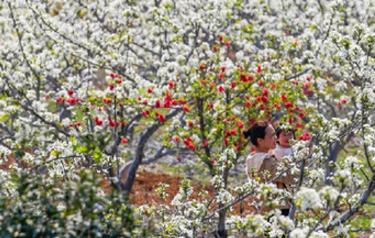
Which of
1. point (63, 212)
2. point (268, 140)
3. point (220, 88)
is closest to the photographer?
point (63, 212)

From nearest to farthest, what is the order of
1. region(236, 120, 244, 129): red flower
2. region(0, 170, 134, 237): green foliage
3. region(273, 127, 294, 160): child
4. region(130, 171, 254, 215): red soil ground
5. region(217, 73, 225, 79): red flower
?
region(0, 170, 134, 237): green foliage, region(273, 127, 294, 160): child, region(236, 120, 244, 129): red flower, region(217, 73, 225, 79): red flower, region(130, 171, 254, 215): red soil ground

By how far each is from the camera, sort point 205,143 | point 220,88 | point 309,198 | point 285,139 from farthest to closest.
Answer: point 220,88, point 205,143, point 285,139, point 309,198

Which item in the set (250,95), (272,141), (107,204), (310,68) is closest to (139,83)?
(250,95)

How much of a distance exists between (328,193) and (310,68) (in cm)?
975

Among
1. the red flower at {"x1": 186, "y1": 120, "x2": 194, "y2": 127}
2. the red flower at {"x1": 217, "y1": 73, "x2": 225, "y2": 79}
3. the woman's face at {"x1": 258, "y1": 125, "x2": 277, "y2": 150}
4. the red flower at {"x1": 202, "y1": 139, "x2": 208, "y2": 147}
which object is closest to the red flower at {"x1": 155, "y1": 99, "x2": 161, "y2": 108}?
the red flower at {"x1": 186, "y1": 120, "x2": 194, "y2": 127}

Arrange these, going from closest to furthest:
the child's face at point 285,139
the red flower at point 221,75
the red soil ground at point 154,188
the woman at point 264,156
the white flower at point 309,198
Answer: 1. the white flower at point 309,198
2. the woman at point 264,156
3. the child's face at point 285,139
4. the red flower at point 221,75
5. the red soil ground at point 154,188

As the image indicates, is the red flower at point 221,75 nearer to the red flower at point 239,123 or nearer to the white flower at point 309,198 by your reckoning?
the red flower at point 239,123

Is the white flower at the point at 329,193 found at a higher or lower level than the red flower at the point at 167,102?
lower

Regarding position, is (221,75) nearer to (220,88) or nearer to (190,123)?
(220,88)

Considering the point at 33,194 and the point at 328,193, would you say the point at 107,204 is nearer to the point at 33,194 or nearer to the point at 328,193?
the point at 33,194

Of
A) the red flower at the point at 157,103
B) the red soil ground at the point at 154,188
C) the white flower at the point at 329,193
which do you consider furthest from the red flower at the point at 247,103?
the white flower at the point at 329,193

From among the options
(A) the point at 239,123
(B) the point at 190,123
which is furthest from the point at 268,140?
(B) the point at 190,123

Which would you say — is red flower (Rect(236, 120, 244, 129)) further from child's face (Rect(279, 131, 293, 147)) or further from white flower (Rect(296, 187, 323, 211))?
white flower (Rect(296, 187, 323, 211))

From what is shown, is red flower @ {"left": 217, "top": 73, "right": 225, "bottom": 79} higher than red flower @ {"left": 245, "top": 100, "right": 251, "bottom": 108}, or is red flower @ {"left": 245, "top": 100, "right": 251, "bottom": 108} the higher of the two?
red flower @ {"left": 217, "top": 73, "right": 225, "bottom": 79}
